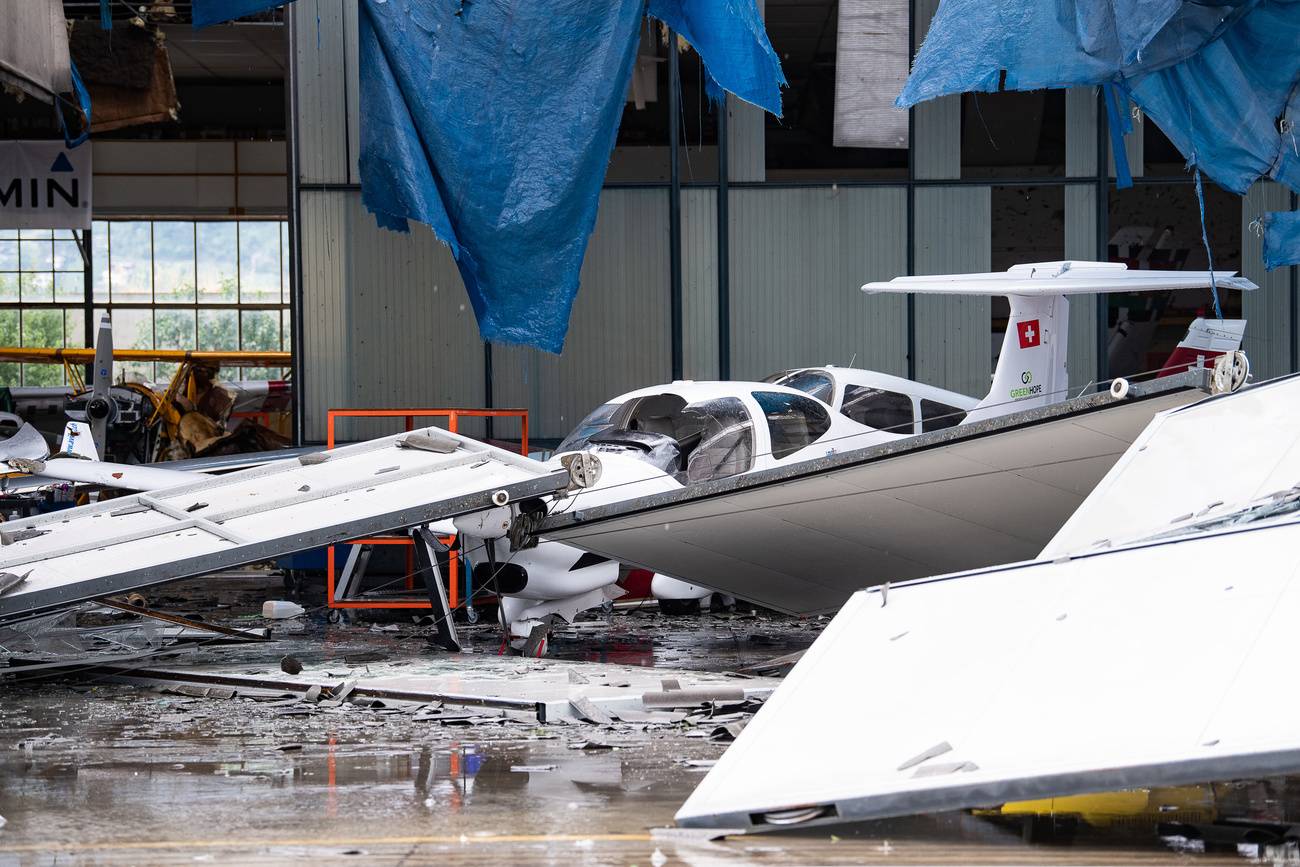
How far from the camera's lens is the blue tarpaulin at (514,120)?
429 inches

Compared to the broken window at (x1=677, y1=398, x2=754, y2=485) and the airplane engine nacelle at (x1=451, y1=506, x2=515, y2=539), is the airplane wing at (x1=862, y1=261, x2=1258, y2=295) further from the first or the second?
the airplane engine nacelle at (x1=451, y1=506, x2=515, y2=539)

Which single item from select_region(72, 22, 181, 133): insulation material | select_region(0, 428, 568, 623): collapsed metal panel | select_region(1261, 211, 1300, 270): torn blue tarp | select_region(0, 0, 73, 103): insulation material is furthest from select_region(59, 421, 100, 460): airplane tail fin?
select_region(1261, 211, 1300, 270): torn blue tarp

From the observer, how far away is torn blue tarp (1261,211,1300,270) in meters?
11.7

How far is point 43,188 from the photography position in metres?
24.3

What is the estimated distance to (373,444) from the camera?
408 inches

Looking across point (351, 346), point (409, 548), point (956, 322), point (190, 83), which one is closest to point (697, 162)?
point (956, 322)

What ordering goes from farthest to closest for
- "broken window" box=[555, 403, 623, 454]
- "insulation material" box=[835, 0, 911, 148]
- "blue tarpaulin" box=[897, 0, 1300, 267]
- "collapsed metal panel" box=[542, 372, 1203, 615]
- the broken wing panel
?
"insulation material" box=[835, 0, 911, 148] < "broken window" box=[555, 403, 623, 454] < "blue tarpaulin" box=[897, 0, 1300, 267] < "collapsed metal panel" box=[542, 372, 1203, 615] < the broken wing panel

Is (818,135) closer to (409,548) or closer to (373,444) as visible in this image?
(409,548)

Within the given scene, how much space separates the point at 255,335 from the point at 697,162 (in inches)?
1040

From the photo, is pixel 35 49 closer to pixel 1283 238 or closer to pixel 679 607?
pixel 679 607

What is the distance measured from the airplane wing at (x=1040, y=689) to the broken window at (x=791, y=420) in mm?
5544

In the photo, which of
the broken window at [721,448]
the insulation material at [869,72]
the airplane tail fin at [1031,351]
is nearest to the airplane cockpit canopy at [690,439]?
the broken window at [721,448]

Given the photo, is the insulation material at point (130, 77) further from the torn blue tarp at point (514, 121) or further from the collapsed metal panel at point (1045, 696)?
the collapsed metal panel at point (1045, 696)

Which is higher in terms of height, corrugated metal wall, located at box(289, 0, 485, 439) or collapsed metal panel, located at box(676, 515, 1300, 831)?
corrugated metal wall, located at box(289, 0, 485, 439)
